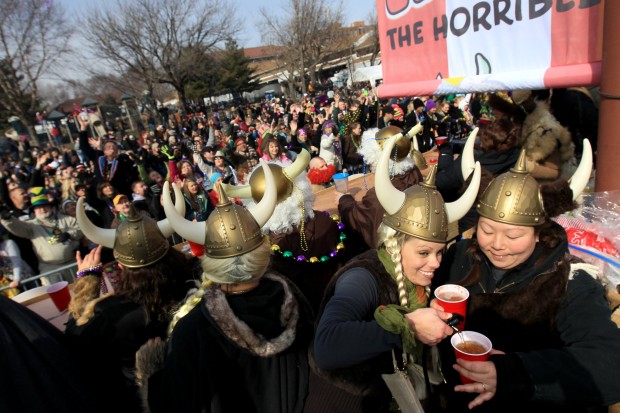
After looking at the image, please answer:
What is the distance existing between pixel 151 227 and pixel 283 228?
114 centimetres

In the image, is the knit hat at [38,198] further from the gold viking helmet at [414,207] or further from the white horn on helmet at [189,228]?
the gold viking helmet at [414,207]

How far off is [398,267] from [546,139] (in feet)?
7.92

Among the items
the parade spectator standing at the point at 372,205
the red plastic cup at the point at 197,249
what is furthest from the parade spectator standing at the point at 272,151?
the red plastic cup at the point at 197,249

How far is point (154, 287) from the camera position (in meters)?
2.27

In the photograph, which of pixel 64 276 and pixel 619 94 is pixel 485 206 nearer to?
pixel 619 94

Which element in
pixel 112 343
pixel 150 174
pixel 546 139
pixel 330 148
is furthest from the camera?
pixel 330 148

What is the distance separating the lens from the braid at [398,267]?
5.84 feet

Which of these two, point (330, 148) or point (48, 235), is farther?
point (330, 148)

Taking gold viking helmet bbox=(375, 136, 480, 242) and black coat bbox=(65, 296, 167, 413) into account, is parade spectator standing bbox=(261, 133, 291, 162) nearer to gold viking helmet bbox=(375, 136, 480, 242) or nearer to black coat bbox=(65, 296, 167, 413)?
black coat bbox=(65, 296, 167, 413)

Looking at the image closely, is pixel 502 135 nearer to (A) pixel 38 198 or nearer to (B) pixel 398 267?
(B) pixel 398 267

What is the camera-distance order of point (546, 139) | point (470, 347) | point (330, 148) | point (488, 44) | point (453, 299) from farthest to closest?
point (330, 148)
point (546, 139)
point (488, 44)
point (453, 299)
point (470, 347)

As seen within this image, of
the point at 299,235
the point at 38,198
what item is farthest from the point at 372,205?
the point at 38,198

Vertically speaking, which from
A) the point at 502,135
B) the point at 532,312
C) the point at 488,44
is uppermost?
the point at 488,44

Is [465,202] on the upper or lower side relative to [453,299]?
upper
